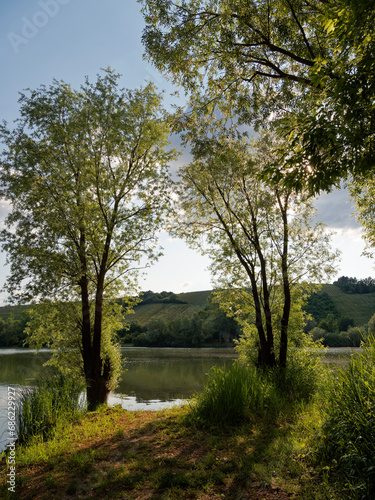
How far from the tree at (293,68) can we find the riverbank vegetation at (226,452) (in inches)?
140

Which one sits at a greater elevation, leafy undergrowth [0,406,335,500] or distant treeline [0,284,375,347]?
leafy undergrowth [0,406,335,500]

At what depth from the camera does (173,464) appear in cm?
507

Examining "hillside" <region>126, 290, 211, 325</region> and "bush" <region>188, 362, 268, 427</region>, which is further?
"hillside" <region>126, 290, 211, 325</region>

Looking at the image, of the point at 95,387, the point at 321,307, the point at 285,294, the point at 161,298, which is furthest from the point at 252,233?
the point at 161,298

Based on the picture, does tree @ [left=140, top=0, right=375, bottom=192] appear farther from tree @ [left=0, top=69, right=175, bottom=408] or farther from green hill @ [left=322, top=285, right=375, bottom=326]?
green hill @ [left=322, top=285, right=375, bottom=326]

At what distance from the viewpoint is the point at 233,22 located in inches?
282

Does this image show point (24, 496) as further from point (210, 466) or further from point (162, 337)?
point (162, 337)

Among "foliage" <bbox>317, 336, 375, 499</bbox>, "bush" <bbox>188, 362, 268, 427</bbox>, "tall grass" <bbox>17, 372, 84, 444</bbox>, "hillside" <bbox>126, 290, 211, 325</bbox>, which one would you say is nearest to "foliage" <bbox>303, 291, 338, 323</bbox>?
"hillside" <bbox>126, 290, 211, 325</bbox>

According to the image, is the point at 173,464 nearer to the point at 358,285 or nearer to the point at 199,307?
the point at 199,307

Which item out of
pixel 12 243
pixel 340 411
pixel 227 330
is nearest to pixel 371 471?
pixel 340 411

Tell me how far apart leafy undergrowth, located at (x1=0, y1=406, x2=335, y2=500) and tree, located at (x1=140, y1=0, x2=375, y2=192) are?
4276 millimetres

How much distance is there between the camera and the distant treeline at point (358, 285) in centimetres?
12319

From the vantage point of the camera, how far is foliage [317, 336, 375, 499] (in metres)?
3.54

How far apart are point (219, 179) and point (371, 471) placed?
450 inches
